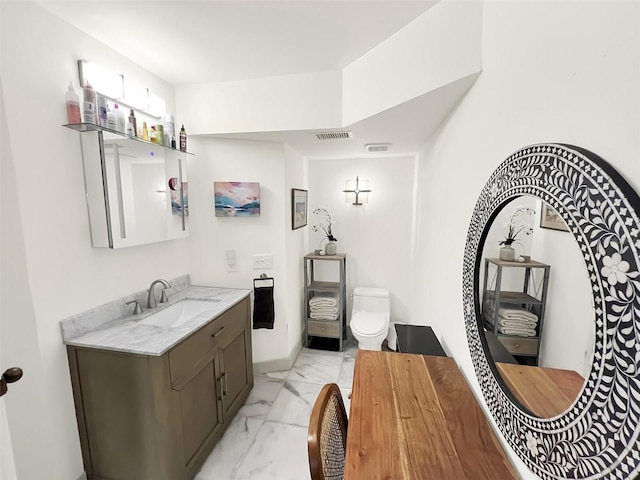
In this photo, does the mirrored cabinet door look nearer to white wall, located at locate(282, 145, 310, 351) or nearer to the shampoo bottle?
the shampoo bottle

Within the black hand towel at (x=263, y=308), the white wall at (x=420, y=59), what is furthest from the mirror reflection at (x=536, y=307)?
the black hand towel at (x=263, y=308)

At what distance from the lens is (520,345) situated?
2.67 feet

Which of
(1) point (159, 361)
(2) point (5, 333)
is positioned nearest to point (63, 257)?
(2) point (5, 333)

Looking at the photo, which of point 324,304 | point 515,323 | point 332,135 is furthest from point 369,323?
point 515,323

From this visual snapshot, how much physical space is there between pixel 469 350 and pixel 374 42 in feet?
5.56

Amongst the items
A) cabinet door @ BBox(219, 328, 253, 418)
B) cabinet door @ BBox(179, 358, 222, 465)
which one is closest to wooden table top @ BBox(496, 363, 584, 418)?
cabinet door @ BBox(179, 358, 222, 465)

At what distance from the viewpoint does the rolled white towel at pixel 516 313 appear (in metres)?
0.78

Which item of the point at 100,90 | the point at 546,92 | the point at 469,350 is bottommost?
the point at 469,350

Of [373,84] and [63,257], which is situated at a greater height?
[373,84]

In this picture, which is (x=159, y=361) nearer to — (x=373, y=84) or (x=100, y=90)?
(x=100, y=90)

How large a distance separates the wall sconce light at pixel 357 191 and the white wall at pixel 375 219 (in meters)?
0.05

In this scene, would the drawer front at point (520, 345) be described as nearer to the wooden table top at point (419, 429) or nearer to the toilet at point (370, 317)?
the wooden table top at point (419, 429)

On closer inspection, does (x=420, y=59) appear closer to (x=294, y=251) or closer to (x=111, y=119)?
(x=111, y=119)

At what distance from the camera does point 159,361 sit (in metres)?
1.35
